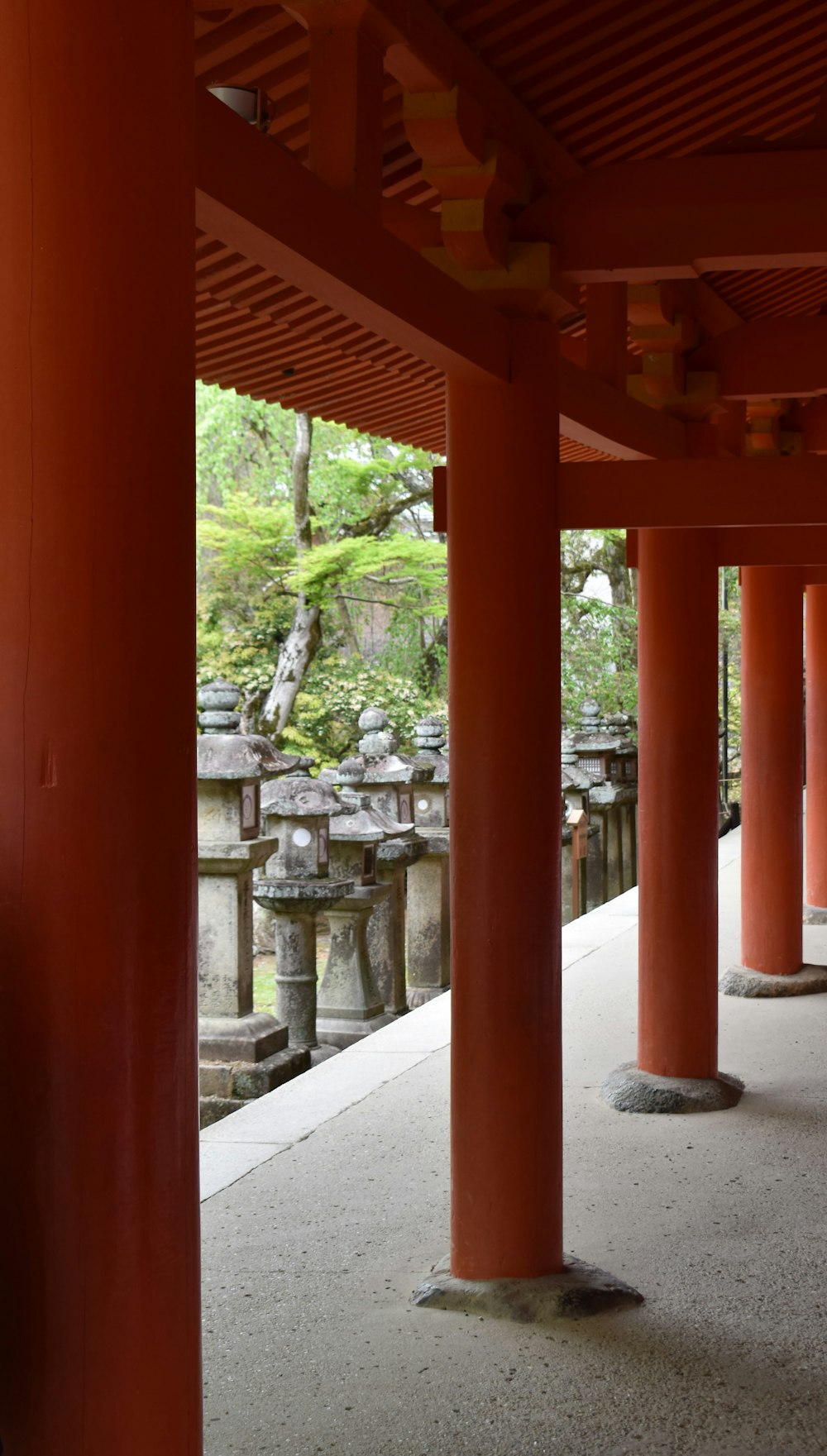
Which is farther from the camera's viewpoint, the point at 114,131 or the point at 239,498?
the point at 239,498

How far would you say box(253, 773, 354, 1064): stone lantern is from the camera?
22.1 ft

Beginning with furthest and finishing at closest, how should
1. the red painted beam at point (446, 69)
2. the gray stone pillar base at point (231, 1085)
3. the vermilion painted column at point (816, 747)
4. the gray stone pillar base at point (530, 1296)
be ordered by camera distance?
the vermilion painted column at point (816, 747) < the gray stone pillar base at point (231, 1085) < the gray stone pillar base at point (530, 1296) < the red painted beam at point (446, 69)

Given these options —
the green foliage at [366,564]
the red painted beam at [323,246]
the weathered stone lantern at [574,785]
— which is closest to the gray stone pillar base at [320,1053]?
the red painted beam at [323,246]

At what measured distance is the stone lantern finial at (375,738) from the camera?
932cm

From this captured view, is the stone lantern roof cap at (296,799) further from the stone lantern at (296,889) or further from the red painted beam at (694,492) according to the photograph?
the red painted beam at (694,492)

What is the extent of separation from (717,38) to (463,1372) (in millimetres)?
3164

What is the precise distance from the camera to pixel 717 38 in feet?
11.7

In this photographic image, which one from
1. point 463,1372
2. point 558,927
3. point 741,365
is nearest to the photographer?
point 463,1372

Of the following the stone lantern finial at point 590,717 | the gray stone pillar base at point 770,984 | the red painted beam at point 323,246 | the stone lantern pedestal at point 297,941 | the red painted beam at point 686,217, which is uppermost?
the red painted beam at point 686,217

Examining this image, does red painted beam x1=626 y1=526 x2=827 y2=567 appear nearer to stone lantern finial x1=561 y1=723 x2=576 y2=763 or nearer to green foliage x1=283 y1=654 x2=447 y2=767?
stone lantern finial x1=561 y1=723 x2=576 y2=763

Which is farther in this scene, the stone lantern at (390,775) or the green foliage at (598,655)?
the green foliage at (598,655)

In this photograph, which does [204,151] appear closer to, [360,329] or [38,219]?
[38,219]

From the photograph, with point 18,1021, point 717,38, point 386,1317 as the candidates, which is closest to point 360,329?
point 717,38

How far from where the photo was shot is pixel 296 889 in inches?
265
